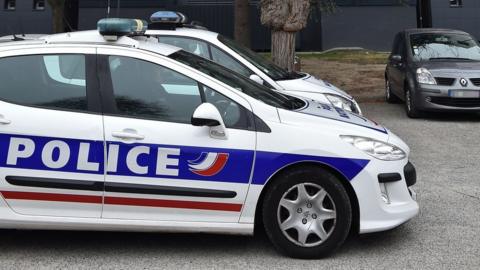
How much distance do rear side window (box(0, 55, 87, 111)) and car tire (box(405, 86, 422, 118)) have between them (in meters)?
7.49

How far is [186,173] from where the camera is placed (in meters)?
4.27

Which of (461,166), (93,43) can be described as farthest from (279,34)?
(93,43)

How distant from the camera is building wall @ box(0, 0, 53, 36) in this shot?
23766 millimetres

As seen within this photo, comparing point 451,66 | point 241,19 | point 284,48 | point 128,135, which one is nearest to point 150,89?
point 128,135

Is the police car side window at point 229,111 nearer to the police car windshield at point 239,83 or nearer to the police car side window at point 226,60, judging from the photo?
the police car windshield at point 239,83

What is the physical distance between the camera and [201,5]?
2425 cm

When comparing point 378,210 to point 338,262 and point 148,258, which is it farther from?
point 148,258

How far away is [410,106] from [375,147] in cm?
674

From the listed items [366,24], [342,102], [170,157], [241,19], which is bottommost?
[170,157]

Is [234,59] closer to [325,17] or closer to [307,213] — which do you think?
[307,213]

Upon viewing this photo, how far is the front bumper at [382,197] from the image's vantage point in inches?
172

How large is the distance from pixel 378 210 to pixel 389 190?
0.18 metres

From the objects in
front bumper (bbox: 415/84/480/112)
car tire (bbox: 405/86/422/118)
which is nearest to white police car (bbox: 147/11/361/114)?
front bumper (bbox: 415/84/480/112)

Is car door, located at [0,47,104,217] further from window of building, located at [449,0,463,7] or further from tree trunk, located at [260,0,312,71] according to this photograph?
window of building, located at [449,0,463,7]
